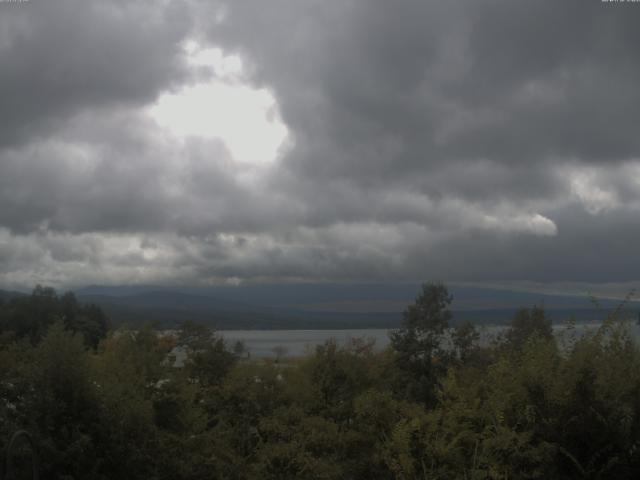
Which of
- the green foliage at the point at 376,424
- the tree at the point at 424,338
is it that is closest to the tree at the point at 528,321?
the tree at the point at 424,338

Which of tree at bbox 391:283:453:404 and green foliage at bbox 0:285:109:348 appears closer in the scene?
tree at bbox 391:283:453:404

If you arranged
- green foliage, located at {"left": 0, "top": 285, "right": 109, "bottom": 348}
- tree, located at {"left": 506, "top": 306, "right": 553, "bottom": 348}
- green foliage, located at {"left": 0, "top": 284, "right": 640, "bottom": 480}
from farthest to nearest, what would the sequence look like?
green foliage, located at {"left": 0, "top": 285, "right": 109, "bottom": 348}
tree, located at {"left": 506, "top": 306, "right": 553, "bottom": 348}
green foliage, located at {"left": 0, "top": 284, "right": 640, "bottom": 480}

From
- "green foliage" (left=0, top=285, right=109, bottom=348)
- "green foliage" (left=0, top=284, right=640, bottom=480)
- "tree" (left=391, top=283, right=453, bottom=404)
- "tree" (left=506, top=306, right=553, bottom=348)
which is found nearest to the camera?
"green foliage" (left=0, top=284, right=640, bottom=480)

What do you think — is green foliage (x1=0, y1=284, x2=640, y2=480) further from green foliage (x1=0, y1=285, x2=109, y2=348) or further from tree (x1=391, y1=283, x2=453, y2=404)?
green foliage (x1=0, y1=285, x2=109, y2=348)

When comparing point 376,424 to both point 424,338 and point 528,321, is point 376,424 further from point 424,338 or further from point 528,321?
point 528,321

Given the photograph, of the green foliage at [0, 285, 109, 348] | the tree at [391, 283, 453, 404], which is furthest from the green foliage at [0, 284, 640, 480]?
the green foliage at [0, 285, 109, 348]

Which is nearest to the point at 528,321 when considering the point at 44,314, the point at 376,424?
the point at 376,424

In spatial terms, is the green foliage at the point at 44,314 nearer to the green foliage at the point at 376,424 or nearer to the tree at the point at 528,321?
the tree at the point at 528,321

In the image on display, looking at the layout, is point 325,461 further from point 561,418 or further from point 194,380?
point 194,380

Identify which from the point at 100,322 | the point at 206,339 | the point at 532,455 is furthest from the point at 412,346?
the point at 100,322

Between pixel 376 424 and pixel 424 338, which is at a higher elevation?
pixel 424 338

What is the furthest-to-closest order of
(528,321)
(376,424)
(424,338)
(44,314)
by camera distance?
(44,314)
(528,321)
(424,338)
(376,424)

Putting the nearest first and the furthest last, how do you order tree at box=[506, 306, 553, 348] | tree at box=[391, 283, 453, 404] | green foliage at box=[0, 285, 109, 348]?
tree at box=[391, 283, 453, 404]
tree at box=[506, 306, 553, 348]
green foliage at box=[0, 285, 109, 348]

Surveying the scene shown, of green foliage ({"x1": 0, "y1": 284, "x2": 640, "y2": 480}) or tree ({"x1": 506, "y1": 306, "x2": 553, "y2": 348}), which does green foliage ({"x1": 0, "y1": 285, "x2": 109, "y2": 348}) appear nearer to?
tree ({"x1": 506, "y1": 306, "x2": 553, "y2": 348})
